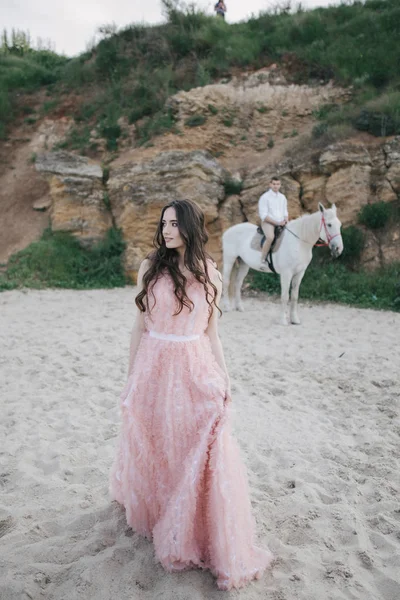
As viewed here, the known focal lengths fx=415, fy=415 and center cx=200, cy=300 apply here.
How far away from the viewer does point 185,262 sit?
7.10 feet

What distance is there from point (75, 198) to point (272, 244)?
6.32 meters

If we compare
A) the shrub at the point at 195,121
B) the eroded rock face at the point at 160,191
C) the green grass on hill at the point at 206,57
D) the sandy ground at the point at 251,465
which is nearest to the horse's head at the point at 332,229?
the sandy ground at the point at 251,465

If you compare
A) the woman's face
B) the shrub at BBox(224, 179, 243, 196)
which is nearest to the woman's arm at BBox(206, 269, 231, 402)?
the woman's face

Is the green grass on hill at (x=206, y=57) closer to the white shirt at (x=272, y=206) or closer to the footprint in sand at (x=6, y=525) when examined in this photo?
the white shirt at (x=272, y=206)

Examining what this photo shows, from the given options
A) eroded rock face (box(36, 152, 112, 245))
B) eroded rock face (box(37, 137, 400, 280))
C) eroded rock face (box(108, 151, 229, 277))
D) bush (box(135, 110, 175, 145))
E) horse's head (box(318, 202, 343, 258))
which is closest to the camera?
horse's head (box(318, 202, 343, 258))

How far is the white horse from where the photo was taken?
23.4 feet

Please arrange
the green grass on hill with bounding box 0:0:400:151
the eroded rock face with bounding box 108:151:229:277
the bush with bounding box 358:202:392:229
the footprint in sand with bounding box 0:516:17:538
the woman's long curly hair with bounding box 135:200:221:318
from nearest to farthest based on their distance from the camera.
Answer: the woman's long curly hair with bounding box 135:200:221:318
the footprint in sand with bounding box 0:516:17:538
the bush with bounding box 358:202:392:229
the eroded rock face with bounding box 108:151:229:277
the green grass on hill with bounding box 0:0:400:151

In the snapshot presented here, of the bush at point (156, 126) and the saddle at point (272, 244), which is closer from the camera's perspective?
the saddle at point (272, 244)

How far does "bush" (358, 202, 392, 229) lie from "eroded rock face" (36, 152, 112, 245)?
671 cm

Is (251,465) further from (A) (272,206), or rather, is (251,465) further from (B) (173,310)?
(A) (272,206)

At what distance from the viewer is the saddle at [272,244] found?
303 inches

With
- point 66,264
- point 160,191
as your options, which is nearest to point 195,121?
point 160,191

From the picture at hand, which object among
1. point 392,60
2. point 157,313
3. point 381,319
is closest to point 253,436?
point 157,313

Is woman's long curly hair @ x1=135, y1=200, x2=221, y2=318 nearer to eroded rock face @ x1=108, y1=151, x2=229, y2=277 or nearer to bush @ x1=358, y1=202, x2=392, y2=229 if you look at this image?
bush @ x1=358, y1=202, x2=392, y2=229
